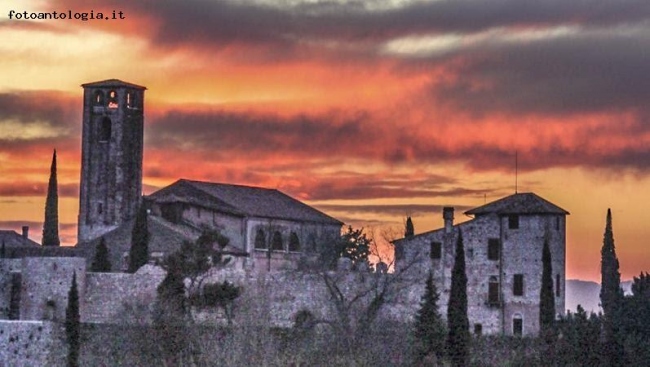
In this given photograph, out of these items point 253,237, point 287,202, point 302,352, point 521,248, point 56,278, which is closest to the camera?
point 302,352

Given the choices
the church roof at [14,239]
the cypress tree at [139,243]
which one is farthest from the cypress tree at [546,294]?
the church roof at [14,239]

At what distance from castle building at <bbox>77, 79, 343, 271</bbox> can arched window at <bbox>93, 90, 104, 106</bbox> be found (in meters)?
0.04

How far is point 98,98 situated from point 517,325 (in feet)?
114

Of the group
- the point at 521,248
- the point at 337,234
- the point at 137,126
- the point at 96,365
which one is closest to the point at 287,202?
the point at 337,234

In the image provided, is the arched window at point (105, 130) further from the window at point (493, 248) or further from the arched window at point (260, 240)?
the window at point (493, 248)

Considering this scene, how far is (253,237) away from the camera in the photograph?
302 feet

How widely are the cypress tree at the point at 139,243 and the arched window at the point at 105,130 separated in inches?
824

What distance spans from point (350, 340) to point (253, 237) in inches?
913

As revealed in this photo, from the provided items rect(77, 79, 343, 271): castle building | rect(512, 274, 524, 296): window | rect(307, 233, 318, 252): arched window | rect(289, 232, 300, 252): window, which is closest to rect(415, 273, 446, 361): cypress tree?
rect(512, 274, 524, 296): window

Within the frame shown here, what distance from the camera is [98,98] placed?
102750 millimetres

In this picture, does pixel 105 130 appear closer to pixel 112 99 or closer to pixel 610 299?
pixel 112 99

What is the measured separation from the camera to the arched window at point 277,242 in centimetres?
9375

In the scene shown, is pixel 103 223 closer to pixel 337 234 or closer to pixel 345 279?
pixel 337 234

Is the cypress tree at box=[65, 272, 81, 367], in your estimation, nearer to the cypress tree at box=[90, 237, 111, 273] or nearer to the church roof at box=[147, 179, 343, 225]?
the cypress tree at box=[90, 237, 111, 273]
